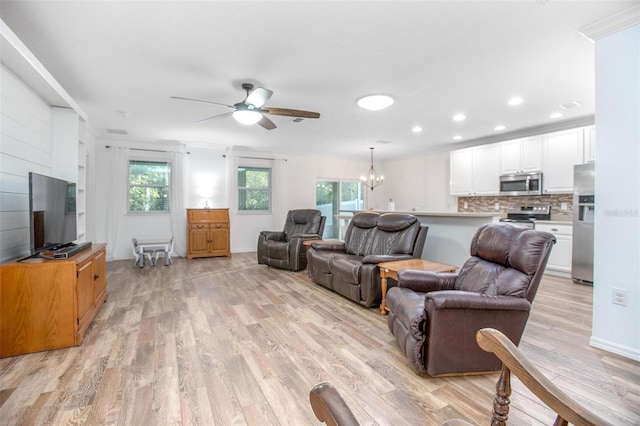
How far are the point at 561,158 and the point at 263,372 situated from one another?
17.7ft


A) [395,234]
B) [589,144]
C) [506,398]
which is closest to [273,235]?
[395,234]

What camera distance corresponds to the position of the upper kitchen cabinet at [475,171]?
561cm

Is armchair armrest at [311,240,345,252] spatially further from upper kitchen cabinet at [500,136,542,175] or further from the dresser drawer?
upper kitchen cabinet at [500,136,542,175]

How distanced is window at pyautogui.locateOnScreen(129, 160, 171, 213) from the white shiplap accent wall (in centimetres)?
320

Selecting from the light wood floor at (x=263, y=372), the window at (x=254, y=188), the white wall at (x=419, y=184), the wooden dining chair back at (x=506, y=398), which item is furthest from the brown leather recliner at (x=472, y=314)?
the window at (x=254, y=188)

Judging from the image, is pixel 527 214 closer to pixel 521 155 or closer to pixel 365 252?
pixel 521 155

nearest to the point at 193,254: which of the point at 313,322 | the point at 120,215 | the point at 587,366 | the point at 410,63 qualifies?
the point at 120,215

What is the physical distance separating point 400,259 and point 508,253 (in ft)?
4.15

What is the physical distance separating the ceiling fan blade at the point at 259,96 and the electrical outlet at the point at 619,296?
333 cm

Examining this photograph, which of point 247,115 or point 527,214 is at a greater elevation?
point 247,115

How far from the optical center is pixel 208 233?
6.18 metres

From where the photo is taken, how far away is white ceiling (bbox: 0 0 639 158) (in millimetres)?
2055

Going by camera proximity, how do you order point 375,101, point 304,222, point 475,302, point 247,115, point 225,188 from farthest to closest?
point 225,188
point 304,222
point 375,101
point 247,115
point 475,302

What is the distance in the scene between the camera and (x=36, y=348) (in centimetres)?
227
